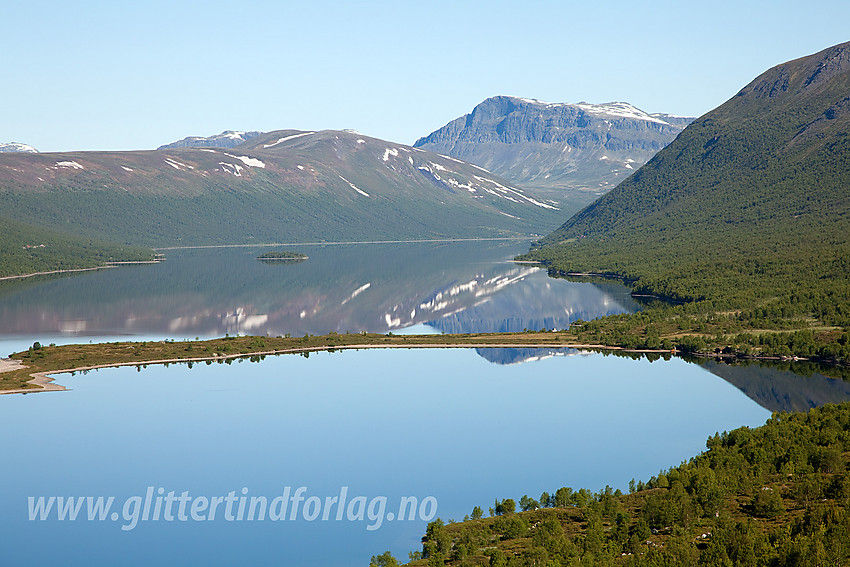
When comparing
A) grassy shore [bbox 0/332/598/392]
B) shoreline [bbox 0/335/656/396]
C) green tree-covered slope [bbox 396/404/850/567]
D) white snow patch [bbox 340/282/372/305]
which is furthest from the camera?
white snow patch [bbox 340/282/372/305]

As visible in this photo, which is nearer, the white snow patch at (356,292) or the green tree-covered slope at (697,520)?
the green tree-covered slope at (697,520)

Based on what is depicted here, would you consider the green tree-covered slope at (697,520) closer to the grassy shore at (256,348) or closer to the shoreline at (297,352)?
the grassy shore at (256,348)

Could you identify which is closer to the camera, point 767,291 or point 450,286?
point 767,291

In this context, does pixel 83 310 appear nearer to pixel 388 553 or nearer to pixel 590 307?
pixel 590 307

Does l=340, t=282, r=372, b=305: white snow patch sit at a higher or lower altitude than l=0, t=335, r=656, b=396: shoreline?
higher

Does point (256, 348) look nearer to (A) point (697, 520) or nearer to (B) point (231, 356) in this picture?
(B) point (231, 356)

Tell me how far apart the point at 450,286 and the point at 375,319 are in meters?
51.5

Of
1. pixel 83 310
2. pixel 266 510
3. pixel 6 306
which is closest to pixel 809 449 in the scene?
pixel 266 510

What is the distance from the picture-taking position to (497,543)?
5038 centimetres

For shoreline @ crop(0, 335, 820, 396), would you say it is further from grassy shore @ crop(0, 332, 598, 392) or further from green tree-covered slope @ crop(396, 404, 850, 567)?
green tree-covered slope @ crop(396, 404, 850, 567)

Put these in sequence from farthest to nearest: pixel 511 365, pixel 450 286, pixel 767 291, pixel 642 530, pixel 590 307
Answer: pixel 450 286 < pixel 590 307 < pixel 767 291 < pixel 511 365 < pixel 642 530

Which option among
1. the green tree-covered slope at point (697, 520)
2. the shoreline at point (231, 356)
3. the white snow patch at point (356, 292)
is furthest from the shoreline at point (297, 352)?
the white snow patch at point (356, 292)

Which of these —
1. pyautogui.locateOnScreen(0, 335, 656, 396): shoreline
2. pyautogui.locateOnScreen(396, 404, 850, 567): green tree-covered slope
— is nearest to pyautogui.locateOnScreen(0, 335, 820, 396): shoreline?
pyautogui.locateOnScreen(0, 335, 656, 396): shoreline

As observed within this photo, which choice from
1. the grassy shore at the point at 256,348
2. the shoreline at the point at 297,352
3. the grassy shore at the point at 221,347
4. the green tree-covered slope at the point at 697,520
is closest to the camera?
the green tree-covered slope at the point at 697,520
